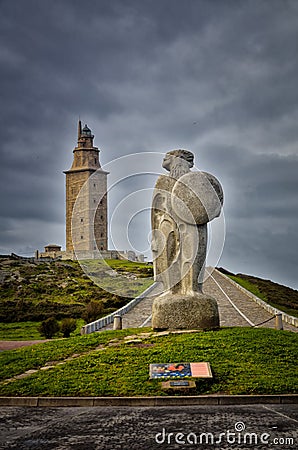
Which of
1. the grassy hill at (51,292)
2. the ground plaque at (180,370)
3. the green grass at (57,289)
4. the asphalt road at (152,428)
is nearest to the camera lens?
the asphalt road at (152,428)

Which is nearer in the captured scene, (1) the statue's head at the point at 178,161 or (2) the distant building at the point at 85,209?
(1) the statue's head at the point at 178,161

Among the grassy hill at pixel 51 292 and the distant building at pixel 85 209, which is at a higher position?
the distant building at pixel 85 209

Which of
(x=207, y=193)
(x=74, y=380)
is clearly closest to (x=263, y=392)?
(x=74, y=380)

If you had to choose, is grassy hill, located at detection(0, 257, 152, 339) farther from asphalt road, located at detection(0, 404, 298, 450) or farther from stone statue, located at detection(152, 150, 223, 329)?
asphalt road, located at detection(0, 404, 298, 450)

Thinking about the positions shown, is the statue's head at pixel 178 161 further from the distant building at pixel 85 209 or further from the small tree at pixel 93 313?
the distant building at pixel 85 209

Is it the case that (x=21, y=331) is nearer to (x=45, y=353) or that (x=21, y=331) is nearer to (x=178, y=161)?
(x=45, y=353)

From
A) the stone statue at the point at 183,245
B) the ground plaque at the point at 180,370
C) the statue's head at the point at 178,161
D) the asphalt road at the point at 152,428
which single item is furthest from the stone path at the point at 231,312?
the asphalt road at the point at 152,428

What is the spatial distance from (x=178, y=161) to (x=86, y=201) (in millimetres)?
61485

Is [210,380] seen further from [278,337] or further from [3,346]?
[3,346]

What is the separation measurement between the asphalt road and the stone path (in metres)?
12.3

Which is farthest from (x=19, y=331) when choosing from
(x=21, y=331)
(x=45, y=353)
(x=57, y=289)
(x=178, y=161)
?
(x=57, y=289)

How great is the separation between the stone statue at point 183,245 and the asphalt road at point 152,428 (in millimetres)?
5243

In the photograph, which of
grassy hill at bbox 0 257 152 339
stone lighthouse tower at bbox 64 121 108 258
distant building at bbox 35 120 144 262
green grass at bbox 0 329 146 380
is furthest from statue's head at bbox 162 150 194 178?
stone lighthouse tower at bbox 64 121 108 258

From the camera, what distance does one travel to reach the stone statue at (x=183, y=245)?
46.0 feet
